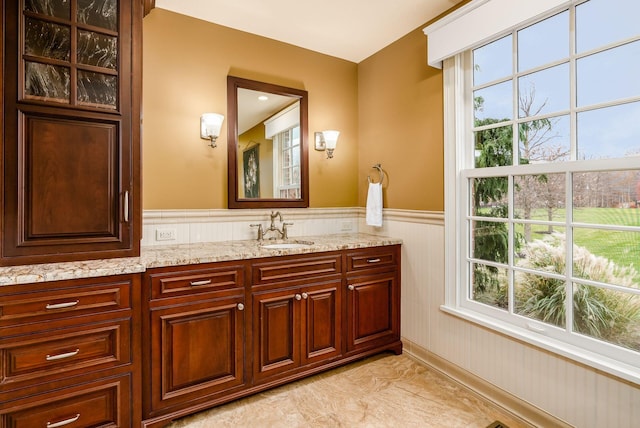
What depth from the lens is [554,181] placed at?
1756mm

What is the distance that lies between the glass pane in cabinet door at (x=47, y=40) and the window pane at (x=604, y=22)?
2566 mm

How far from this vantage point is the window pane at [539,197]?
68.6 inches

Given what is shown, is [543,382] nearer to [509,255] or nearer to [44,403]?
[509,255]

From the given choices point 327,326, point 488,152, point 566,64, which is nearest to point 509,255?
point 488,152

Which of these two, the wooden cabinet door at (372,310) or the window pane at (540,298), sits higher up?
the window pane at (540,298)

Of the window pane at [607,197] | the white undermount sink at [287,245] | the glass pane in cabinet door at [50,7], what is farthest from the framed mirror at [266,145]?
the window pane at [607,197]

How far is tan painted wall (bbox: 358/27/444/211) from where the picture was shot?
240cm

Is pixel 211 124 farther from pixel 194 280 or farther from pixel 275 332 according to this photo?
pixel 275 332

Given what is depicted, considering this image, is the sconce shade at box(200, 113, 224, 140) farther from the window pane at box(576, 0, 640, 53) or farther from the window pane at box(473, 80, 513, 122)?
the window pane at box(576, 0, 640, 53)

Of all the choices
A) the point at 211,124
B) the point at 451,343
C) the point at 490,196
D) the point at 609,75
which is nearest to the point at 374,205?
the point at 490,196

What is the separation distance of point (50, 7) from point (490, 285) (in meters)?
2.88

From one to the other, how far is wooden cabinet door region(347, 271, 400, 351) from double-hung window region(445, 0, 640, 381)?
466 millimetres

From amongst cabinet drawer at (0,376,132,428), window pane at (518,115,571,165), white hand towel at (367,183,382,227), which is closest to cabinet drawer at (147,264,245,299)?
cabinet drawer at (0,376,132,428)

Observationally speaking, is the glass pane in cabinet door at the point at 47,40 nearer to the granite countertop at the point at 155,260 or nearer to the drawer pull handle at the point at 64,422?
the granite countertop at the point at 155,260
